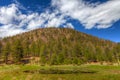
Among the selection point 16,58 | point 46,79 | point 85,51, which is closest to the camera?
point 46,79

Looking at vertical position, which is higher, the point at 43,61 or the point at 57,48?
the point at 57,48

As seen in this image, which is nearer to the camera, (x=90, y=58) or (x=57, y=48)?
(x=90, y=58)

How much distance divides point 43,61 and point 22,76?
7750 cm

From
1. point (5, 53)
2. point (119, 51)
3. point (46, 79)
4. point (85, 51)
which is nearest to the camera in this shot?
point (46, 79)

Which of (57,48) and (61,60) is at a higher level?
(57,48)

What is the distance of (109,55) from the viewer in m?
137

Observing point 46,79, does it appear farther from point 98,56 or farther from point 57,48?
point 57,48

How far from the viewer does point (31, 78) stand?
102 ft

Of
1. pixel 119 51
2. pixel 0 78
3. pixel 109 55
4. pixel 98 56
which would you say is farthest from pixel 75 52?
pixel 0 78

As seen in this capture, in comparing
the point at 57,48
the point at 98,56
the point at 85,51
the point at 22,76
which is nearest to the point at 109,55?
the point at 98,56

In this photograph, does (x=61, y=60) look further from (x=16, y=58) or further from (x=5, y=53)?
(x=5, y=53)

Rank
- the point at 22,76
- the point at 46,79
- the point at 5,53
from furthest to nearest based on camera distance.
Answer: the point at 5,53, the point at 22,76, the point at 46,79

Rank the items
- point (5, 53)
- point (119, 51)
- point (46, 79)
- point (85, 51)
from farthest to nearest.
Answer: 1. point (119, 51)
2. point (85, 51)
3. point (5, 53)
4. point (46, 79)

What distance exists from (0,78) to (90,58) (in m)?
106
